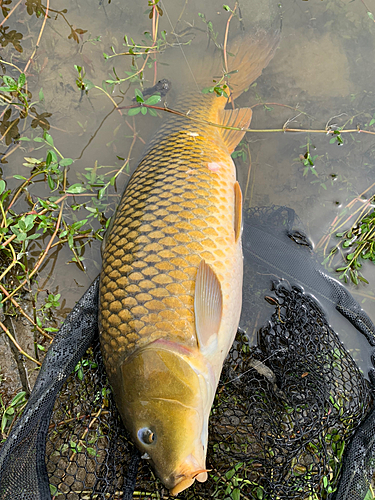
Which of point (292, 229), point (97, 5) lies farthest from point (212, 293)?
point (97, 5)

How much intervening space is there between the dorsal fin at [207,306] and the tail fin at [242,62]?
1.47m

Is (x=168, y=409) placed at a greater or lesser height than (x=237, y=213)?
lesser

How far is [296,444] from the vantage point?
5.41 ft

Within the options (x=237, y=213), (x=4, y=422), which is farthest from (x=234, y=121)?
(x=4, y=422)

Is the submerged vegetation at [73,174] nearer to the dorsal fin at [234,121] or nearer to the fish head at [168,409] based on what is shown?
the dorsal fin at [234,121]

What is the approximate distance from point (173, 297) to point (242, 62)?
5.97 ft

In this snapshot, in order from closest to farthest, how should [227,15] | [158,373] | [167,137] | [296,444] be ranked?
[158,373] → [296,444] → [167,137] → [227,15]

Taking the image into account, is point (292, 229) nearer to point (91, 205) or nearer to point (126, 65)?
point (91, 205)

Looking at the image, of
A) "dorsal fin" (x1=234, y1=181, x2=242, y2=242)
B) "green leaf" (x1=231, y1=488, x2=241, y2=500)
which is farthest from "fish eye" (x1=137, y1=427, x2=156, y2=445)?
"dorsal fin" (x1=234, y1=181, x2=242, y2=242)

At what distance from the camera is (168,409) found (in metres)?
1.36

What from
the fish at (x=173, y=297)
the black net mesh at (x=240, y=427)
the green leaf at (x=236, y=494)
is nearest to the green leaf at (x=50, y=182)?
the fish at (x=173, y=297)

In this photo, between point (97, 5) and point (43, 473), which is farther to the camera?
point (97, 5)

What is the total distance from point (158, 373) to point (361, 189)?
1.99m

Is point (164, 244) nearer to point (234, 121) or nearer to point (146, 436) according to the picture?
point (146, 436)
